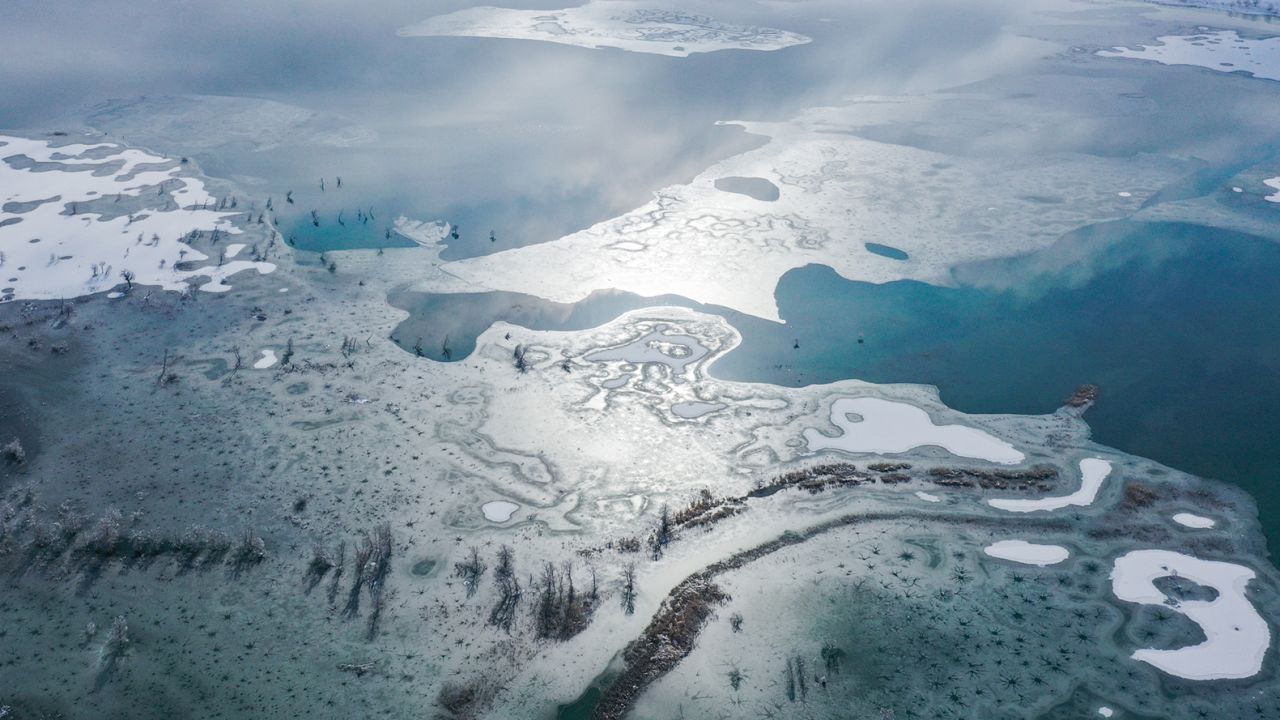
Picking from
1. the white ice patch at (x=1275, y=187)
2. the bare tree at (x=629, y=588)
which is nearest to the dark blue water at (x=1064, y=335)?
the white ice patch at (x=1275, y=187)

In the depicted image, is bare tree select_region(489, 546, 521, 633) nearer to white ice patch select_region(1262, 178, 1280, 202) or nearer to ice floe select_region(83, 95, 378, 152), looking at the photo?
ice floe select_region(83, 95, 378, 152)

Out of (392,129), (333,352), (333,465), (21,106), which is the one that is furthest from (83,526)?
(21,106)

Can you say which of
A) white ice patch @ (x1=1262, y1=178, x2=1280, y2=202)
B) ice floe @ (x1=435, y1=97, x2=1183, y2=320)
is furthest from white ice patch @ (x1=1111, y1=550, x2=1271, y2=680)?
white ice patch @ (x1=1262, y1=178, x2=1280, y2=202)

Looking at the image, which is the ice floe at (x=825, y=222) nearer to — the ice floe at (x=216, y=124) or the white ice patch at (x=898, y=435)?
the white ice patch at (x=898, y=435)

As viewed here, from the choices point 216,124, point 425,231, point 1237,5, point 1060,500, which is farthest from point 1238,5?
point 216,124

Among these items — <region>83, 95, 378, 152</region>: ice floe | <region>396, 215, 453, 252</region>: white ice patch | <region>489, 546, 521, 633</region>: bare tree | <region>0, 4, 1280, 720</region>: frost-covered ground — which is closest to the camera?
<region>0, 4, 1280, 720</region>: frost-covered ground

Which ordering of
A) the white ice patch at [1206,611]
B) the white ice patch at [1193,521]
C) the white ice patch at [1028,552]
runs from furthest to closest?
the white ice patch at [1193,521], the white ice patch at [1028,552], the white ice patch at [1206,611]
